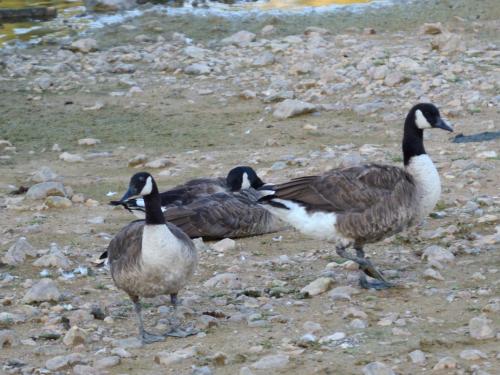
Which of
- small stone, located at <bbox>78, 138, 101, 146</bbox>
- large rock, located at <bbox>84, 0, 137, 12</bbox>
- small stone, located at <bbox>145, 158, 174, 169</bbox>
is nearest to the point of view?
small stone, located at <bbox>145, 158, 174, 169</bbox>

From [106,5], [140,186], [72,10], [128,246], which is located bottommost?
[72,10]

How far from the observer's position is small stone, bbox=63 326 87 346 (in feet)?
22.4

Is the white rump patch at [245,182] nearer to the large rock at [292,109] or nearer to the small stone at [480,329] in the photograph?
the large rock at [292,109]

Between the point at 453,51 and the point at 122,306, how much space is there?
9.13 m

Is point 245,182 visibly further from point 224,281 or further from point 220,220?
point 224,281

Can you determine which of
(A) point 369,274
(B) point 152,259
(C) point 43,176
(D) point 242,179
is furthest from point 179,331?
(C) point 43,176

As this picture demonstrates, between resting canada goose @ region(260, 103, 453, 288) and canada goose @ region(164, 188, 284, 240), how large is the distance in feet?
5.59

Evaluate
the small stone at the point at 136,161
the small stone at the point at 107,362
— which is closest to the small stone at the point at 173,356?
the small stone at the point at 107,362

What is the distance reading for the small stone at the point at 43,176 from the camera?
11672 mm

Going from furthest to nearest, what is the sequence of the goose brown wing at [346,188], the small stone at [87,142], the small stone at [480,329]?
the small stone at [87,142] → the goose brown wing at [346,188] → the small stone at [480,329]

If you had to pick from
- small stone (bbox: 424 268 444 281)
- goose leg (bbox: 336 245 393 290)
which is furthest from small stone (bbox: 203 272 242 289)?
small stone (bbox: 424 268 444 281)

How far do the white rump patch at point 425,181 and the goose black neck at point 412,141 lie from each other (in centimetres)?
6

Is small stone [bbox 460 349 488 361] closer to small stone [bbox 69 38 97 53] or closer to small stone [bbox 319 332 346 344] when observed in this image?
small stone [bbox 319 332 346 344]

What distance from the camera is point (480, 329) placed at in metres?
6.37
